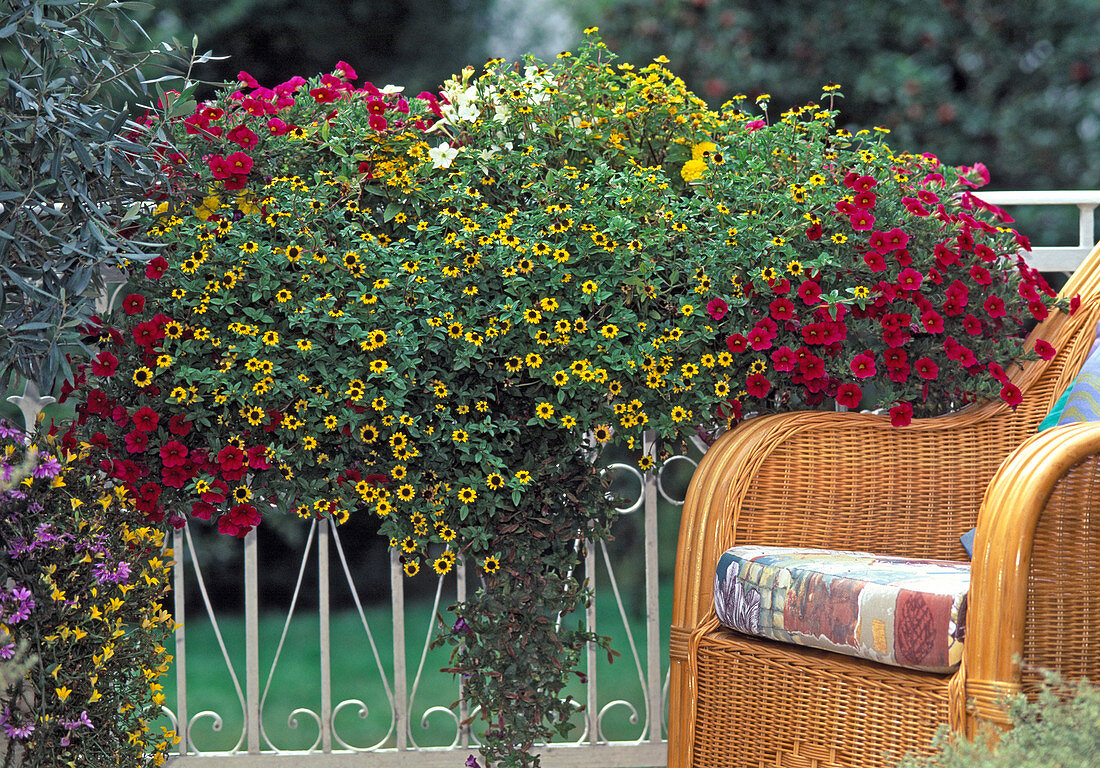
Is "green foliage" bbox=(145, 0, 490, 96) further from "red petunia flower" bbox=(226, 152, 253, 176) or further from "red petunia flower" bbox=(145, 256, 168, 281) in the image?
"red petunia flower" bbox=(145, 256, 168, 281)

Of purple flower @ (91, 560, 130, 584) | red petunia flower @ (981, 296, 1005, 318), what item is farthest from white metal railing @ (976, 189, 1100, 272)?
purple flower @ (91, 560, 130, 584)

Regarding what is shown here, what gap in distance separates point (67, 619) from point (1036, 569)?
1304 millimetres

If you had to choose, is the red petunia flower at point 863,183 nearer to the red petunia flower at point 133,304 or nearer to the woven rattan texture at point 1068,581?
the woven rattan texture at point 1068,581

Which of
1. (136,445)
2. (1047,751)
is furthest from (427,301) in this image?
(1047,751)

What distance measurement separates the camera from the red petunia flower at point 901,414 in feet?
5.02

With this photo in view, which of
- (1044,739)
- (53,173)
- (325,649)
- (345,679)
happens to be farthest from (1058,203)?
(345,679)

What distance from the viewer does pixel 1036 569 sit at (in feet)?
3.44

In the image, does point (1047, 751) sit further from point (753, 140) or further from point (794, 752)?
point (753, 140)

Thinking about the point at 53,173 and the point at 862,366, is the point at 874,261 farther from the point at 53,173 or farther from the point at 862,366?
the point at 53,173

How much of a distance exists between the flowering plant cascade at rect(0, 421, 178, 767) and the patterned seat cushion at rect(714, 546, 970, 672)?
91 cm

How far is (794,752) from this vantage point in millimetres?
1309

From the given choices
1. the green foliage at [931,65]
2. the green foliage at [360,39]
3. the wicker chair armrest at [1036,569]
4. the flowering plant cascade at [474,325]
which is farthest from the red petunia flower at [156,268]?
the green foliage at [360,39]

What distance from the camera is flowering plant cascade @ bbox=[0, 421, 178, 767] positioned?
1367 mm

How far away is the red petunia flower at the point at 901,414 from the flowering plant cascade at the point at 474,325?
53 mm
